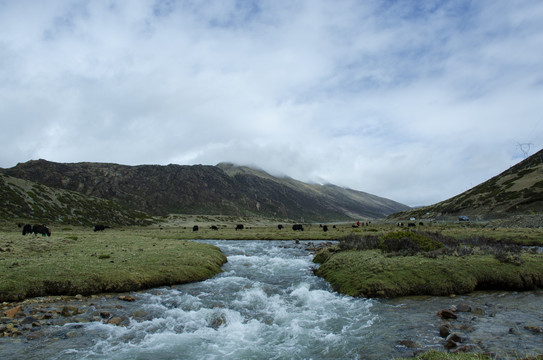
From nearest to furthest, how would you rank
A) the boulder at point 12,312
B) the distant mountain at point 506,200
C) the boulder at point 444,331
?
1. the boulder at point 444,331
2. the boulder at point 12,312
3. the distant mountain at point 506,200

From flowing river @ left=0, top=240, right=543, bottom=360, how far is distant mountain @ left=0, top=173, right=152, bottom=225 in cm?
8767

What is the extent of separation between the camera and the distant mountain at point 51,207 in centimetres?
8650

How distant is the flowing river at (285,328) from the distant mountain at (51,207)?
288 feet

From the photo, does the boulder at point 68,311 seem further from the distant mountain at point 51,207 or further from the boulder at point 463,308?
the distant mountain at point 51,207

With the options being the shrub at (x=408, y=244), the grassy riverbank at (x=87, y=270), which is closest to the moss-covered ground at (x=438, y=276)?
the shrub at (x=408, y=244)

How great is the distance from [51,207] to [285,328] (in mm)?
112369

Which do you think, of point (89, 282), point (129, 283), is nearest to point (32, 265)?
point (89, 282)

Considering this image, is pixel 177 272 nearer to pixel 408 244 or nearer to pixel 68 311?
pixel 68 311

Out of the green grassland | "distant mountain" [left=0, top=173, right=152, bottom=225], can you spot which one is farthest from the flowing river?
"distant mountain" [left=0, top=173, right=152, bottom=225]

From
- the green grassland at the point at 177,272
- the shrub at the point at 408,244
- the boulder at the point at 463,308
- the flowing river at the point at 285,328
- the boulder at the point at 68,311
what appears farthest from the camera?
the shrub at the point at 408,244

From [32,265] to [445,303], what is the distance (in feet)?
87.6

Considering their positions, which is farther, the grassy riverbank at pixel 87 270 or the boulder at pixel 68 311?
the grassy riverbank at pixel 87 270

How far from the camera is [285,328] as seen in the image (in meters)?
14.2

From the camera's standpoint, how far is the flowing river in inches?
436
